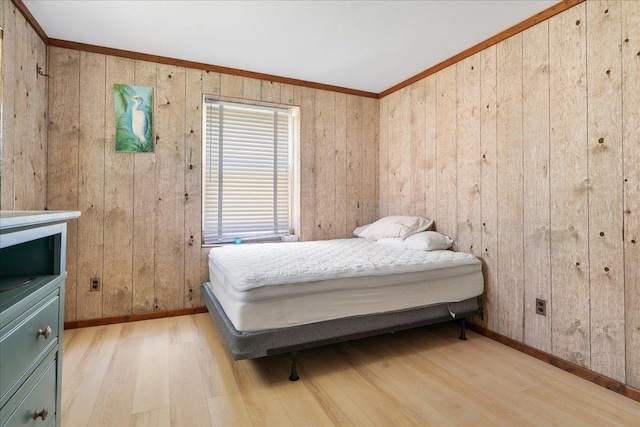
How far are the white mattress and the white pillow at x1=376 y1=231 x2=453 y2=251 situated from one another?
10cm

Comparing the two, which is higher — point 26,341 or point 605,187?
point 605,187

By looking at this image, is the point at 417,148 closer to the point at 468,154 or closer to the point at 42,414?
the point at 468,154

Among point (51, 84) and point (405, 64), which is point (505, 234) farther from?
point (51, 84)

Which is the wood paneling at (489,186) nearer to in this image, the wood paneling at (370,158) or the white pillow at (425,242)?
the white pillow at (425,242)

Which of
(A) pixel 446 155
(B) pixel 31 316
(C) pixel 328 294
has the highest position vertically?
(A) pixel 446 155

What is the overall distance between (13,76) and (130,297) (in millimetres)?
1868

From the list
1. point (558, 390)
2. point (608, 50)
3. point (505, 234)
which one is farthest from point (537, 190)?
point (558, 390)

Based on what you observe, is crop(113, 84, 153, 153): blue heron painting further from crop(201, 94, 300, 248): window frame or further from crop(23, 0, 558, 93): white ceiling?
crop(201, 94, 300, 248): window frame

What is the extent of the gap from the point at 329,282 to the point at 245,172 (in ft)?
6.24

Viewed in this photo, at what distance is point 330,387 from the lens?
1.92m

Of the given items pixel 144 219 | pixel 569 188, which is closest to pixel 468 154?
pixel 569 188

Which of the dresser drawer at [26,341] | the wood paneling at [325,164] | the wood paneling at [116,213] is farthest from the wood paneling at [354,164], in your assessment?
the dresser drawer at [26,341]

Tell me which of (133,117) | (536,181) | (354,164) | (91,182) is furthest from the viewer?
(354,164)

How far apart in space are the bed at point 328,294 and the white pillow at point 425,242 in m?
0.02
